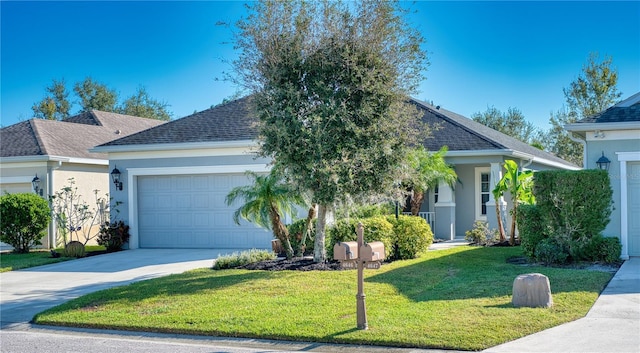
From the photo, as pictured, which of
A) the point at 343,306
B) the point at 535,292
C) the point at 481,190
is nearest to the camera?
the point at 535,292

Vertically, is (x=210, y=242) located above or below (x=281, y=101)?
below

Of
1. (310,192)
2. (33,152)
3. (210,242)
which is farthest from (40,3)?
(310,192)

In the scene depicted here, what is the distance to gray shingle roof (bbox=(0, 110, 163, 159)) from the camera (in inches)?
763

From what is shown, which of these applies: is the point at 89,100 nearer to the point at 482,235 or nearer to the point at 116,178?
the point at 116,178

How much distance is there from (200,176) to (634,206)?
11.2 m

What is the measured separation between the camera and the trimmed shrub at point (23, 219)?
1756cm

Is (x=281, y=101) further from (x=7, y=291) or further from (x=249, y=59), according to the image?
(x=7, y=291)

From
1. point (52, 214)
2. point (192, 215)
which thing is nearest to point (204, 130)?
point (192, 215)

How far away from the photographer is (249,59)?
11453 mm

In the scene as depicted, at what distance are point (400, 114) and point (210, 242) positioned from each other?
7.99 metres

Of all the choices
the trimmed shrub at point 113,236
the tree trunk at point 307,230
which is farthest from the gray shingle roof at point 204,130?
the tree trunk at point 307,230

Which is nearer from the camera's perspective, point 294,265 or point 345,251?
point 345,251

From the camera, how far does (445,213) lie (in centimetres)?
1831

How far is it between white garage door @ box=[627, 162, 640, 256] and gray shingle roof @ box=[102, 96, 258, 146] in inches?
374
